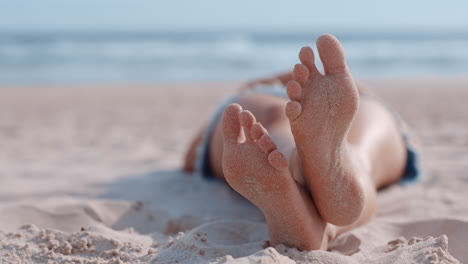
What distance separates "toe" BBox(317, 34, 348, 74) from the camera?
1469 mm

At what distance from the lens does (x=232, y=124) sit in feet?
4.93

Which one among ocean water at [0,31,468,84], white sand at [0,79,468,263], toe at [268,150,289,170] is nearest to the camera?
toe at [268,150,289,170]

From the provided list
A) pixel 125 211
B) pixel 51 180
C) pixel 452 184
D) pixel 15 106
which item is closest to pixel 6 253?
pixel 125 211

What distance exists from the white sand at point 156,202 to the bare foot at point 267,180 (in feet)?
0.22

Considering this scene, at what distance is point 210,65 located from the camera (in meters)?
12.1

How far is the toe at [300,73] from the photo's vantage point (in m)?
1.48

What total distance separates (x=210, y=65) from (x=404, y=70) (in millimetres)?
4012

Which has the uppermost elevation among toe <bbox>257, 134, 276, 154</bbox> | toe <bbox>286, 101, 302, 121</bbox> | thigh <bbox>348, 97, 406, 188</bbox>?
toe <bbox>286, 101, 302, 121</bbox>

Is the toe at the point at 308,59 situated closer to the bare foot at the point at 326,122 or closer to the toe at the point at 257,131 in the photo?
the bare foot at the point at 326,122

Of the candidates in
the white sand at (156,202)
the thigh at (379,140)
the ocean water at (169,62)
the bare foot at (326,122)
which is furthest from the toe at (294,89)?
the ocean water at (169,62)

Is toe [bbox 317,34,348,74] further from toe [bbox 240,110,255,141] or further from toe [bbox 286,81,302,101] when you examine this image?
toe [bbox 240,110,255,141]

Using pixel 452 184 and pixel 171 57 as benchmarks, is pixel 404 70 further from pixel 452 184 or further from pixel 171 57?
pixel 452 184

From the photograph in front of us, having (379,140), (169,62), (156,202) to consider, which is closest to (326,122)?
(379,140)

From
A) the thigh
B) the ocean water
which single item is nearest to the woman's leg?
the thigh
